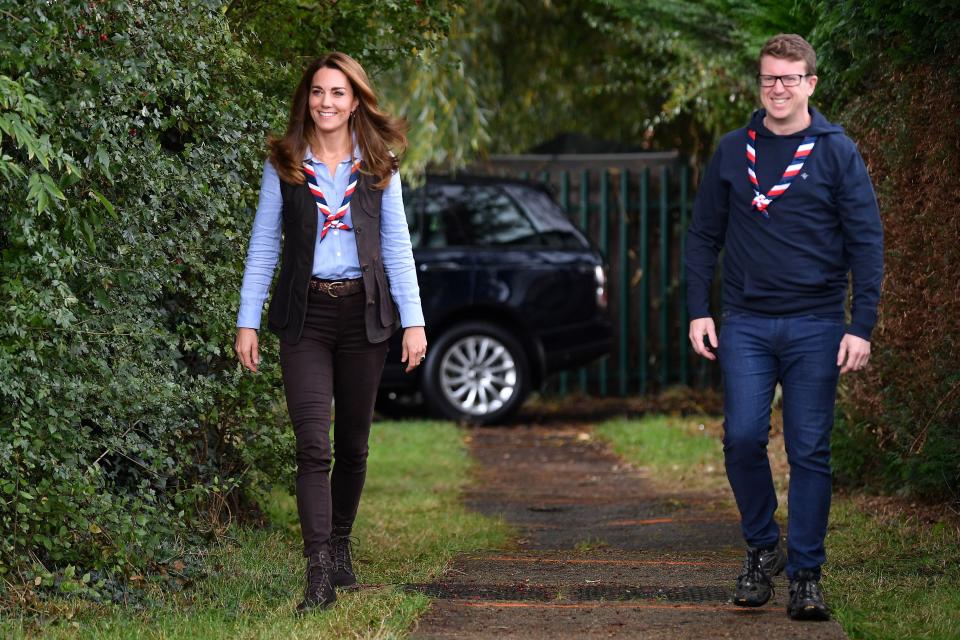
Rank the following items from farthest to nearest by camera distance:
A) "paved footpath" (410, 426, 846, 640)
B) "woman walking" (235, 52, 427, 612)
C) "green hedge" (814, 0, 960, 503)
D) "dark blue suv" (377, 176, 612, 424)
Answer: "dark blue suv" (377, 176, 612, 424), "green hedge" (814, 0, 960, 503), "woman walking" (235, 52, 427, 612), "paved footpath" (410, 426, 846, 640)

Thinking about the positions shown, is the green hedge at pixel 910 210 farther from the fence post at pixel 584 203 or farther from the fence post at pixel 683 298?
the fence post at pixel 584 203

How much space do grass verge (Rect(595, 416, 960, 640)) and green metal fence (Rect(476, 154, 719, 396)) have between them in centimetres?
470

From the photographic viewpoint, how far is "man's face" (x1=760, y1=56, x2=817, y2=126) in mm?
4574

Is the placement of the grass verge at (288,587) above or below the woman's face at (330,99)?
below

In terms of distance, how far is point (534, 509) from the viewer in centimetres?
771

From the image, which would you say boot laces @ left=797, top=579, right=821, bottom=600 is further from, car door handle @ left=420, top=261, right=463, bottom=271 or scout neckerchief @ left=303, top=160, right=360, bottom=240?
car door handle @ left=420, top=261, right=463, bottom=271

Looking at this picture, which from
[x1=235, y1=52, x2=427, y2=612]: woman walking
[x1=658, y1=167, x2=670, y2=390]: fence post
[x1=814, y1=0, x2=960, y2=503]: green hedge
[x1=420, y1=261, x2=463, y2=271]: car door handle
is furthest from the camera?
[x1=658, y1=167, x2=670, y2=390]: fence post

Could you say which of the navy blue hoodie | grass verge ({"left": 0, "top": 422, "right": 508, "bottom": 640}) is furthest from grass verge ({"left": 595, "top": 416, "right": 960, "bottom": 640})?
grass verge ({"left": 0, "top": 422, "right": 508, "bottom": 640})

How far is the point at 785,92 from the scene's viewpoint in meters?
4.58

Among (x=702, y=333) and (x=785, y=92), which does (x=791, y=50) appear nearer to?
(x=785, y=92)

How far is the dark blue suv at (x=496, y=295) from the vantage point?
11320 millimetres

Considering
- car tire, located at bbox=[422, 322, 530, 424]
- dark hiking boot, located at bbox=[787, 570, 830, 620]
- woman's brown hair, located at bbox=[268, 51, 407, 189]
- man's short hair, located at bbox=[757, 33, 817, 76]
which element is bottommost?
car tire, located at bbox=[422, 322, 530, 424]

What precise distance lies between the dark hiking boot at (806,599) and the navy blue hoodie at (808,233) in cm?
79

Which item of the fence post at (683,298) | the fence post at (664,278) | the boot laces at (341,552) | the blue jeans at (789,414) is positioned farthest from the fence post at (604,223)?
the blue jeans at (789,414)
